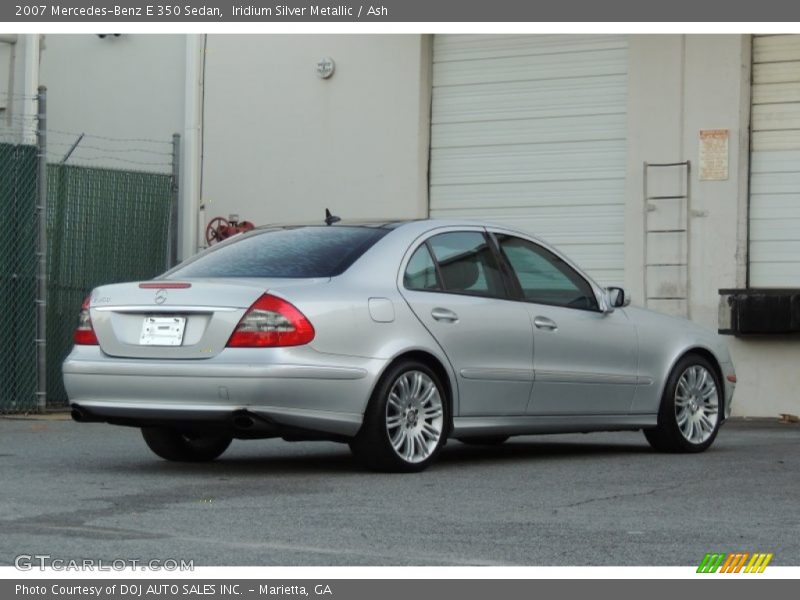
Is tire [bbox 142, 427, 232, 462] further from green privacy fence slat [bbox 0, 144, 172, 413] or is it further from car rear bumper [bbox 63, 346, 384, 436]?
green privacy fence slat [bbox 0, 144, 172, 413]

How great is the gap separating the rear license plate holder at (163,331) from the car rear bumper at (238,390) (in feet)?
0.37

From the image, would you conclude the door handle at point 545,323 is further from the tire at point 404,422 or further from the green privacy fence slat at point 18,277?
the green privacy fence slat at point 18,277

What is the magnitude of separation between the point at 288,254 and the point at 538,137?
28.6ft

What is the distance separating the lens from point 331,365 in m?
8.95

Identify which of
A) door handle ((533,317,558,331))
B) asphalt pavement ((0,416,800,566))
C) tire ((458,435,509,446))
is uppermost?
door handle ((533,317,558,331))

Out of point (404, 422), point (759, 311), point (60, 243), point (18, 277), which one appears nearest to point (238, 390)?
point (404, 422)

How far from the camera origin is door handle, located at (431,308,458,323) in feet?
31.5

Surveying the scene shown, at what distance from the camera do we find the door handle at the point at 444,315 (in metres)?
9.60

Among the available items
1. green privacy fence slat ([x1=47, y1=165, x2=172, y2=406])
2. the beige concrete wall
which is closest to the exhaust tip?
green privacy fence slat ([x1=47, y1=165, x2=172, y2=406])

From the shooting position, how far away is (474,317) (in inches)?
390

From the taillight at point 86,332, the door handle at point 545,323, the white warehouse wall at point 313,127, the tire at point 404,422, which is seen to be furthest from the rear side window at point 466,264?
the white warehouse wall at point 313,127

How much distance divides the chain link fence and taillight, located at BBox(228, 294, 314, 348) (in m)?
7.24

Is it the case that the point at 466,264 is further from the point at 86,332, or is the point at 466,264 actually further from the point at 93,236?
the point at 93,236

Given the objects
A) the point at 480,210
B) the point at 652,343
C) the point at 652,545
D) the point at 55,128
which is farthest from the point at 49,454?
the point at 55,128
